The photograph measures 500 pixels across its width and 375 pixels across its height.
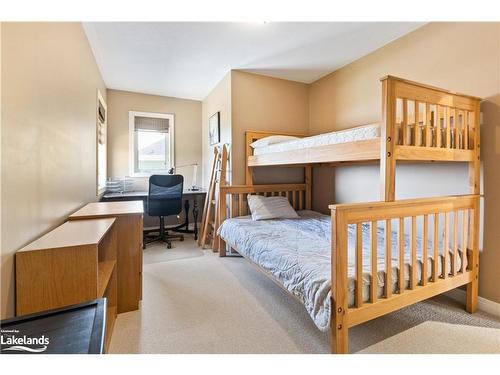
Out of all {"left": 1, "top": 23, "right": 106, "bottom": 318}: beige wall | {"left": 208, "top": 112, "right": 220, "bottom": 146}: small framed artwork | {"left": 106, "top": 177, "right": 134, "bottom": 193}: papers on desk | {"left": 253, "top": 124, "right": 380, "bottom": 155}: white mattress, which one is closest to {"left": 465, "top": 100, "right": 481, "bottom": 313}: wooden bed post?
{"left": 253, "top": 124, "right": 380, "bottom": 155}: white mattress

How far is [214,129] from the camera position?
4000 millimetres

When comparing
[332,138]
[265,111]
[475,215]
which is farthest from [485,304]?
[265,111]

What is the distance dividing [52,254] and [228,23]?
2.28 meters

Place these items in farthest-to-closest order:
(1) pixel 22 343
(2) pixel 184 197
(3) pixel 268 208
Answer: (2) pixel 184 197 < (3) pixel 268 208 < (1) pixel 22 343

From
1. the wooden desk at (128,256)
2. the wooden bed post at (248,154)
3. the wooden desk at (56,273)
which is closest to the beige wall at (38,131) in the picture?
the wooden desk at (56,273)

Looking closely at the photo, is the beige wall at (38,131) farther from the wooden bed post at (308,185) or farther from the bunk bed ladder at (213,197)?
the wooden bed post at (308,185)

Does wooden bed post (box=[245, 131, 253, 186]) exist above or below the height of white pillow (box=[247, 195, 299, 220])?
above

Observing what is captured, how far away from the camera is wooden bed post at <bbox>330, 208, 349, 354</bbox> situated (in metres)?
1.29

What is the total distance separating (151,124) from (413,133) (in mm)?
4092

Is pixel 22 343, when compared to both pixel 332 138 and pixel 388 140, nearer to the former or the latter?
pixel 388 140

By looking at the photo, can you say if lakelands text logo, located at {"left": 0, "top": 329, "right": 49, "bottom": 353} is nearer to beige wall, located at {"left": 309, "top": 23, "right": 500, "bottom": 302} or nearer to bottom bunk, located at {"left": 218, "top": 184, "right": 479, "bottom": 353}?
bottom bunk, located at {"left": 218, "top": 184, "right": 479, "bottom": 353}

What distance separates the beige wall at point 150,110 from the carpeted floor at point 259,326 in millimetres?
2616

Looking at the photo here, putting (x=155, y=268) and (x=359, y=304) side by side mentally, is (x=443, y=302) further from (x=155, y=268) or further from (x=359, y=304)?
(x=155, y=268)
